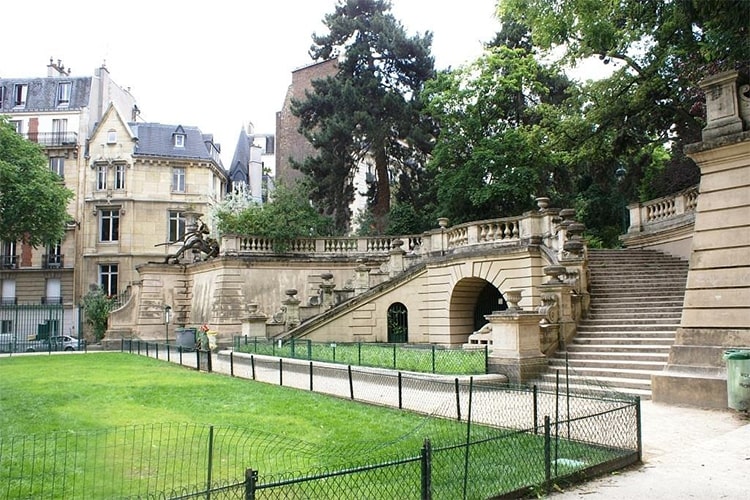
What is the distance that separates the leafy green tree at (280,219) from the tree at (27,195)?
40.3 ft

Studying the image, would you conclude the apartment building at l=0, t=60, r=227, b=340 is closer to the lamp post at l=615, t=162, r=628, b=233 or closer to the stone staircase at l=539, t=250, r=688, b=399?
the lamp post at l=615, t=162, r=628, b=233

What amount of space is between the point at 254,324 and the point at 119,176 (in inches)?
1030

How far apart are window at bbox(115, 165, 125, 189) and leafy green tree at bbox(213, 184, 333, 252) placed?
15.2m

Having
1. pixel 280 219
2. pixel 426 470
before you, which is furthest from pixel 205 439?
pixel 280 219

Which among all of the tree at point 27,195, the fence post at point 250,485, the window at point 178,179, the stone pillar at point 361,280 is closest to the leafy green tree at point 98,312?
the tree at point 27,195

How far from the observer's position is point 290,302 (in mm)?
25578

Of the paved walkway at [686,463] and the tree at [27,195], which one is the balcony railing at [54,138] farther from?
the paved walkway at [686,463]

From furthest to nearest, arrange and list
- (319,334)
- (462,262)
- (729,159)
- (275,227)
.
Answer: (275,227), (319,334), (462,262), (729,159)

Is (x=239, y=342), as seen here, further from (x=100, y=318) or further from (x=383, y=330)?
(x=100, y=318)

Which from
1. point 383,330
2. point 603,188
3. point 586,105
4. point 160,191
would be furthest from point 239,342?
point 160,191

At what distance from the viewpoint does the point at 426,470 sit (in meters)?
5.55

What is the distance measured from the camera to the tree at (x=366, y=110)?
112 ft

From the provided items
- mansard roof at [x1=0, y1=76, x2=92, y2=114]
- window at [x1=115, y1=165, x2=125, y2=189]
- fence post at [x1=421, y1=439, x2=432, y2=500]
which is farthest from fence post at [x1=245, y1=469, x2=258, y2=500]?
mansard roof at [x1=0, y1=76, x2=92, y2=114]

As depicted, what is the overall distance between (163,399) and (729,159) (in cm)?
1183
